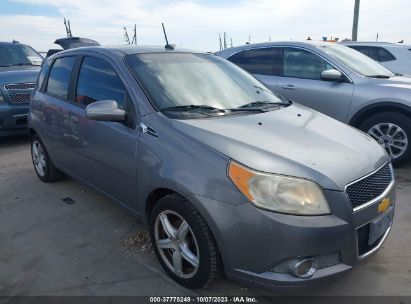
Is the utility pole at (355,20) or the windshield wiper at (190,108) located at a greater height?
the utility pole at (355,20)

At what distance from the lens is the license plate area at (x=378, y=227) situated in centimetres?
232

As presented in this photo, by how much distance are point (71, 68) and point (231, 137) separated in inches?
87.8

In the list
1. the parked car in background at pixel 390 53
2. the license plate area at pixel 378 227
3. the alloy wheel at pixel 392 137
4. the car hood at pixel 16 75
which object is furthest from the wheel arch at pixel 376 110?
the car hood at pixel 16 75

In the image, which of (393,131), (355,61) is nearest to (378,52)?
(355,61)

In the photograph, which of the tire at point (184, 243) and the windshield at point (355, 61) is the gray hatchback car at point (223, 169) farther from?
the windshield at point (355, 61)

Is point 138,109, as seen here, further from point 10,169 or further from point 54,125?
point 10,169

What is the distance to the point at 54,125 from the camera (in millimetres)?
4027

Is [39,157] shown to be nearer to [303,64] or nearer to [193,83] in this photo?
[193,83]

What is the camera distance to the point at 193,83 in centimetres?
311

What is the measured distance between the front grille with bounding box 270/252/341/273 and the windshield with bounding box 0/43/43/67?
297 inches

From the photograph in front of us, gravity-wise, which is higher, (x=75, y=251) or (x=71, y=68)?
(x=71, y=68)

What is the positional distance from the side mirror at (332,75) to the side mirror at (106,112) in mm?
3318

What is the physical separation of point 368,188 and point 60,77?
130 inches

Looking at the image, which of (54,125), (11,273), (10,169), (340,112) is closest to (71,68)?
(54,125)
